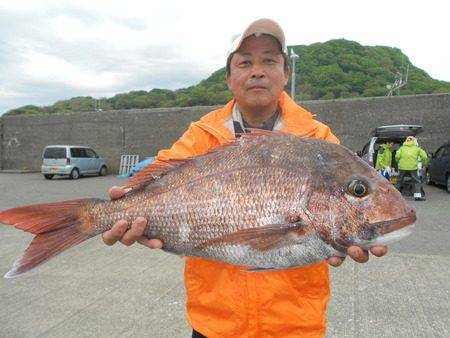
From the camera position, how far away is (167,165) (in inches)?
76.9

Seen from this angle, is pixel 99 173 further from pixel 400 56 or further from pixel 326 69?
pixel 400 56

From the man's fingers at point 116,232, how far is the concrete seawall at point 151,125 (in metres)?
16.9

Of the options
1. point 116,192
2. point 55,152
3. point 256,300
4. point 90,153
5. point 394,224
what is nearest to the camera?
point 394,224

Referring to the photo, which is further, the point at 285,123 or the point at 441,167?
the point at 441,167

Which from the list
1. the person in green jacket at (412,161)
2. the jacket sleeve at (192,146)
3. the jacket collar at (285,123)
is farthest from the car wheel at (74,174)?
the jacket collar at (285,123)

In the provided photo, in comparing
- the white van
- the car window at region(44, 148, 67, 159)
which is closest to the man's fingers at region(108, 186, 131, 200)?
the white van

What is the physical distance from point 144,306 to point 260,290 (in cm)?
221

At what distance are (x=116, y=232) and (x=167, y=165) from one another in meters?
0.43

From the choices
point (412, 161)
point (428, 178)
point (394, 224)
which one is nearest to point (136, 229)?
point (394, 224)

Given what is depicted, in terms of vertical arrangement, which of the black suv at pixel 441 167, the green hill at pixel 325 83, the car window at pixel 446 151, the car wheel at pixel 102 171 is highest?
the green hill at pixel 325 83

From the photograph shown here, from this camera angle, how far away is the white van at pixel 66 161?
709 inches

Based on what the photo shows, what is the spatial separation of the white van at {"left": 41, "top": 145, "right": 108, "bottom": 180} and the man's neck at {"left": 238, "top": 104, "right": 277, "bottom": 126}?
17.7 meters

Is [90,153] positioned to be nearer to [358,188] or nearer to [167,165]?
[167,165]

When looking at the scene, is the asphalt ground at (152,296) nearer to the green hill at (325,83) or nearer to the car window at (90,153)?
the car window at (90,153)
